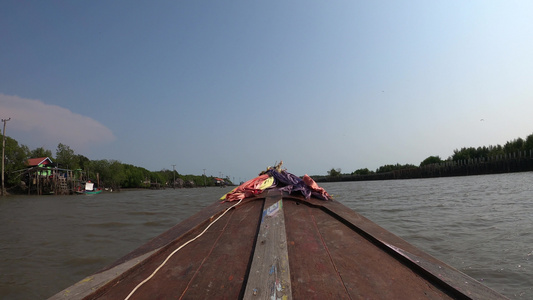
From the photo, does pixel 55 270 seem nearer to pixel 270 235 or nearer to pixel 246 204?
pixel 246 204

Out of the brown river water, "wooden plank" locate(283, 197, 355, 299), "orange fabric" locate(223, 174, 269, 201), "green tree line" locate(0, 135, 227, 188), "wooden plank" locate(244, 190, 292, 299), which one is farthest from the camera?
"green tree line" locate(0, 135, 227, 188)

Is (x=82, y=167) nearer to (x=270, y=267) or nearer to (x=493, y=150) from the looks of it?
(x=270, y=267)

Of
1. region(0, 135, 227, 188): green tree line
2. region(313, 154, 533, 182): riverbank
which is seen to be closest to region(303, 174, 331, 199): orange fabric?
region(0, 135, 227, 188): green tree line

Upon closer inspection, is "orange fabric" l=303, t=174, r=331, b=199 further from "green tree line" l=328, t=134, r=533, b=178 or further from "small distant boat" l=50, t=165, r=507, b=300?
"green tree line" l=328, t=134, r=533, b=178

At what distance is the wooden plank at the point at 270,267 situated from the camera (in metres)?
1.17

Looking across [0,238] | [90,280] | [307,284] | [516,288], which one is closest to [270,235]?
[307,284]

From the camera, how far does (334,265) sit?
162 centimetres

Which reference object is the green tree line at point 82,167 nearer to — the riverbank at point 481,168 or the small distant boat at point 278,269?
the small distant boat at point 278,269

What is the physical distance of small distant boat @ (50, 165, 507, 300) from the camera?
4.27ft

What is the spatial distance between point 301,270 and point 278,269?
19 cm

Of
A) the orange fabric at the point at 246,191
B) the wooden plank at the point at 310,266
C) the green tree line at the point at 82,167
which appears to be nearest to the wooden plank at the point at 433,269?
the wooden plank at the point at 310,266

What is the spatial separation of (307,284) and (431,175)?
162 feet

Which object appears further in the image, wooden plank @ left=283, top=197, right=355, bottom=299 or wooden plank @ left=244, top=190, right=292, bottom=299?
wooden plank @ left=283, top=197, right=355, bottom=299

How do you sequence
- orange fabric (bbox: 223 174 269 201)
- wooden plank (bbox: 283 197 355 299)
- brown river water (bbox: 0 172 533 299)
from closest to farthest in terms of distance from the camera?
wooden plank (bbox: 283 197 355 299) < brown river water (bbox: 0 172 533 299) < orange fabric (bbox: 223 174 269 201)
